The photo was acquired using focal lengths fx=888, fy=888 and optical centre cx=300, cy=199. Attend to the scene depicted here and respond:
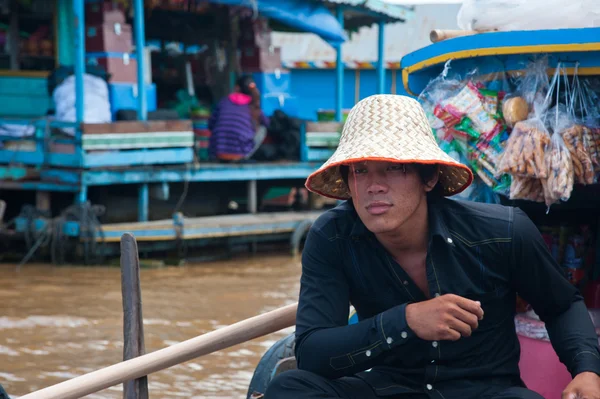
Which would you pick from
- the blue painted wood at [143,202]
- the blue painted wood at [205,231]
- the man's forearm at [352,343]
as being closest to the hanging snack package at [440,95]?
→ the man's forearm at [352,343]

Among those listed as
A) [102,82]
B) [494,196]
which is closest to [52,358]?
[494,196]

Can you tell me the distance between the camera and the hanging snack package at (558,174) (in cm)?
315

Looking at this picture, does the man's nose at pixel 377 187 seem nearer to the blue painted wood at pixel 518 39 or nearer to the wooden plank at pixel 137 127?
the blue painted wood at pixel 518 39

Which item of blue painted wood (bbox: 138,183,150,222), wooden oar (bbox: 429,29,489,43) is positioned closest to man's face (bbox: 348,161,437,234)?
wooden oar (bbox: 429,29,489,43)

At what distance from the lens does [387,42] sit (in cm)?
1962

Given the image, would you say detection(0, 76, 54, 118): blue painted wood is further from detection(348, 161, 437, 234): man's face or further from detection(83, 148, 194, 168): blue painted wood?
detection(348, 161, 437, 234): man's face

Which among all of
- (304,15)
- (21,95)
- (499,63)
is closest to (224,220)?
(21,95)

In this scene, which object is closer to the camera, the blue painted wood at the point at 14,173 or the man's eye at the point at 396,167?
the man's eye at the point at 396,167

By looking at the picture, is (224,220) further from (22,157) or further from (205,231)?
(22,157)

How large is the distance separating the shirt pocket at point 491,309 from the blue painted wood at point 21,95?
9224mm

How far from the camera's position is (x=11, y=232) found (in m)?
9.18

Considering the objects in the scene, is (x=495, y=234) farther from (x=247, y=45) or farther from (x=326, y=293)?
(x=247, y=45)

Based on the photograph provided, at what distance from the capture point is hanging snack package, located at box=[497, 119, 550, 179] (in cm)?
318

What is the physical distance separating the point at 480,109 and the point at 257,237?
7.09m
